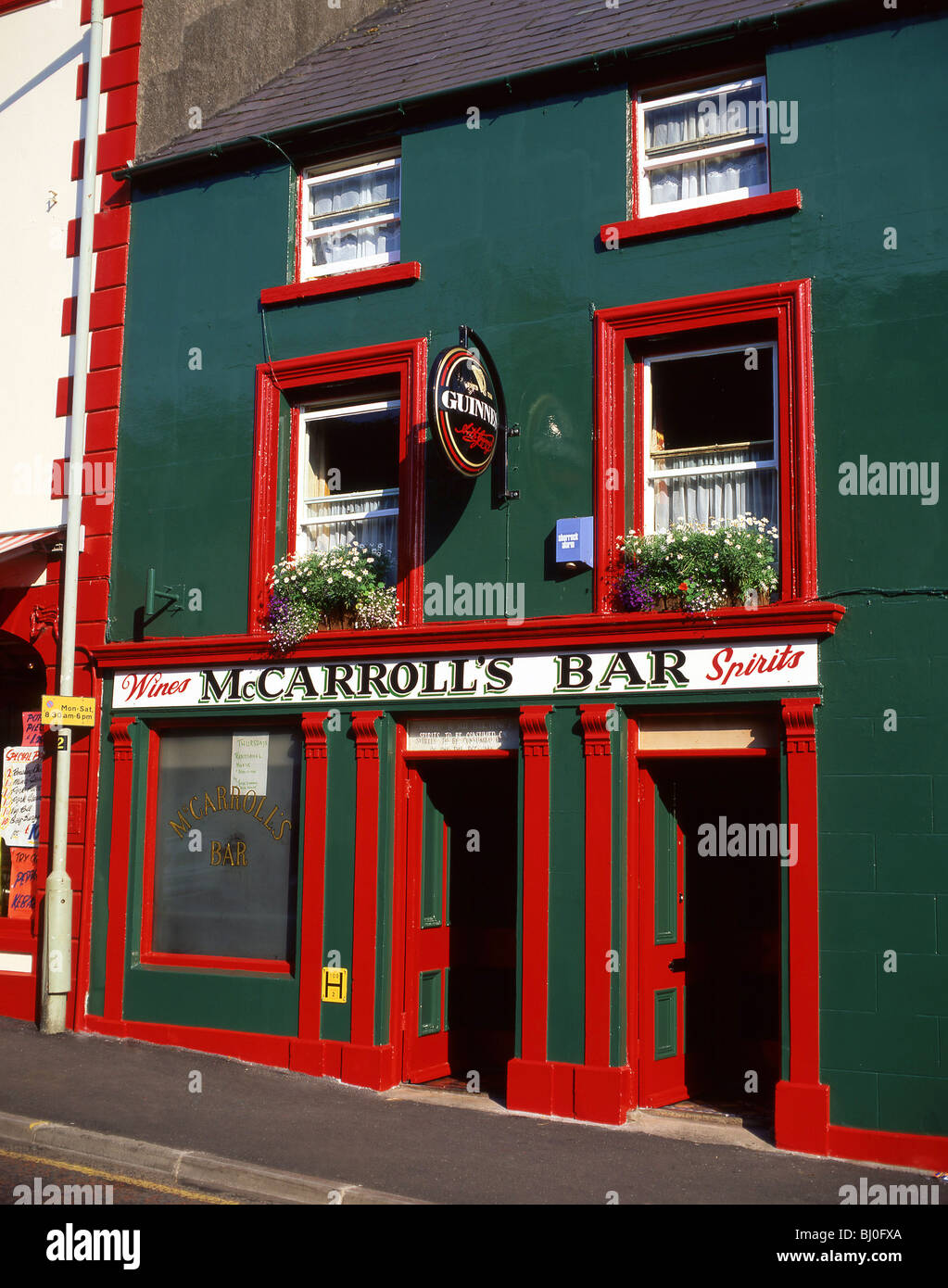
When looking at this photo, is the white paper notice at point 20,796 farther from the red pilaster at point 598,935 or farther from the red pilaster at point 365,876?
the red pilaster at point 598,935

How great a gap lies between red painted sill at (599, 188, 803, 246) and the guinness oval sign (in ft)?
5.32

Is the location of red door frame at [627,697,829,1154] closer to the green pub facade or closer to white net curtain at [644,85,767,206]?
the green pub facade

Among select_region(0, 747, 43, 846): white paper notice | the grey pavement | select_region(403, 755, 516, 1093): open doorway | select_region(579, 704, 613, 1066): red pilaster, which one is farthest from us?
select_region(0, 747, 43, 846): white paper notice

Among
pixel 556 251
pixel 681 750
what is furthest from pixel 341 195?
pixel 681 750

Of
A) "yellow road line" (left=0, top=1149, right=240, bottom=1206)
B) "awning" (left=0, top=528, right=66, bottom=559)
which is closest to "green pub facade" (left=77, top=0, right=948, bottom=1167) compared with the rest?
"awning" (left=0, top=528, right=66, bottom=559)

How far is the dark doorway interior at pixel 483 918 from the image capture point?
12188 mm

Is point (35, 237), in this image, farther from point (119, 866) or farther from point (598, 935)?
point (598, 935)

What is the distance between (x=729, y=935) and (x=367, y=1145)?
165 inches

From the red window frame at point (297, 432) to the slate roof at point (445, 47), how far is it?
238cm

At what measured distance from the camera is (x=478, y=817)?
12.3 m

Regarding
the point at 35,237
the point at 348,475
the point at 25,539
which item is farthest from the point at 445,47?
the point at 25,539

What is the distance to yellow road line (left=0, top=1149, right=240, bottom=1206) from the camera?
7.86 m

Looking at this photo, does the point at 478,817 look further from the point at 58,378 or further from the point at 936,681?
the point at 58,378

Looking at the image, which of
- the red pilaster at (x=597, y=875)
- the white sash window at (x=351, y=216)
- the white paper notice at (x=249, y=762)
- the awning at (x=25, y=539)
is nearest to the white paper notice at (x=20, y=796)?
the awning at (x=25, y=539)
